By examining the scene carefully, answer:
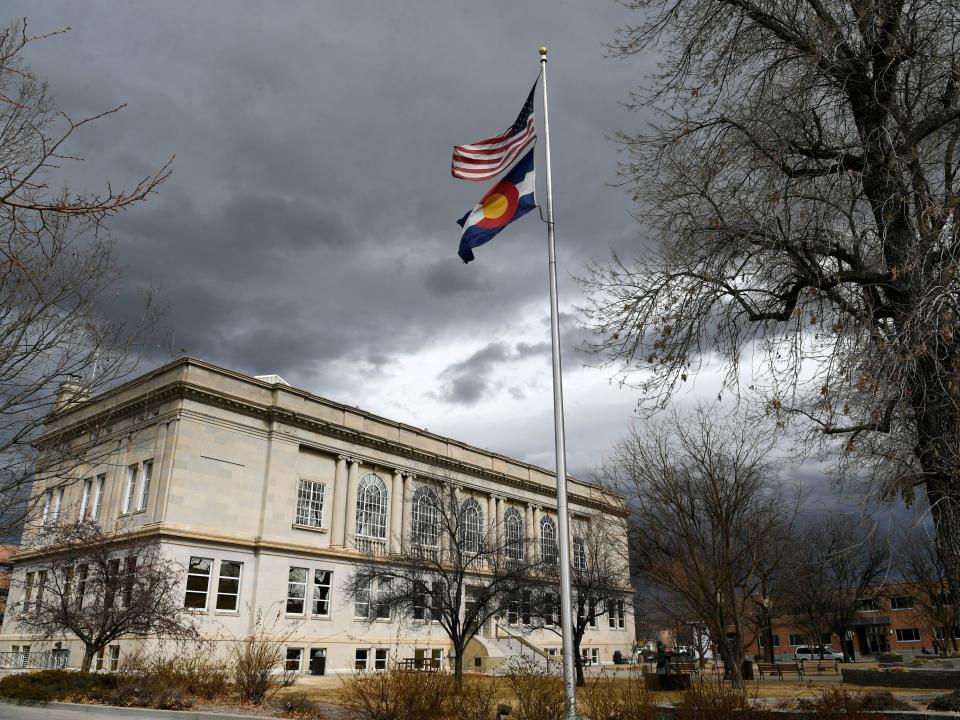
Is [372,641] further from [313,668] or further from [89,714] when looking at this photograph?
[89,714]

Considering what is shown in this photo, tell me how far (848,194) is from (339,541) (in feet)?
112

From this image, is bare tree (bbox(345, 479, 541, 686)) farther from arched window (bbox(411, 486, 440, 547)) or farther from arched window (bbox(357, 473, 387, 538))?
arched window (bbox(357, 473, 387, 538))

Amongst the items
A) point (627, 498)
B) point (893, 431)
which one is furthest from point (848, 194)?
point (627, 498)

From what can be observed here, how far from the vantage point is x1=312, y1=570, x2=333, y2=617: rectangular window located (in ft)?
124

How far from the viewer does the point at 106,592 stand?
2397 cm

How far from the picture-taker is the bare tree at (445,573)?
28906 mm

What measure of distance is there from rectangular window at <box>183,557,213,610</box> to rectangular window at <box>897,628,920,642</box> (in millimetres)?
79669

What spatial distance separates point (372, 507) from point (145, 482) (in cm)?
1331

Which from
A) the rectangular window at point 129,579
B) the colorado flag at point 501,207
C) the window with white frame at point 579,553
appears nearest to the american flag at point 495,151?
the colorado flag at point 501,207

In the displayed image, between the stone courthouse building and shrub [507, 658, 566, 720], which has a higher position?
the stone courthouse building

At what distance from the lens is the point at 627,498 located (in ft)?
90.7

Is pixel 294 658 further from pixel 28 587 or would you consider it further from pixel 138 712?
pixel 138 712

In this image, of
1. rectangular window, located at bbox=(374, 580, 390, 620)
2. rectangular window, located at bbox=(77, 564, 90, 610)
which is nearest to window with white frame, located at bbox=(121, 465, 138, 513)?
rectangular window, located at bbox=(77, 564, 90, 610)

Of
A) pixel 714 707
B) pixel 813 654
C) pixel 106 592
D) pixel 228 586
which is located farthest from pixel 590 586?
pixel 813 654
